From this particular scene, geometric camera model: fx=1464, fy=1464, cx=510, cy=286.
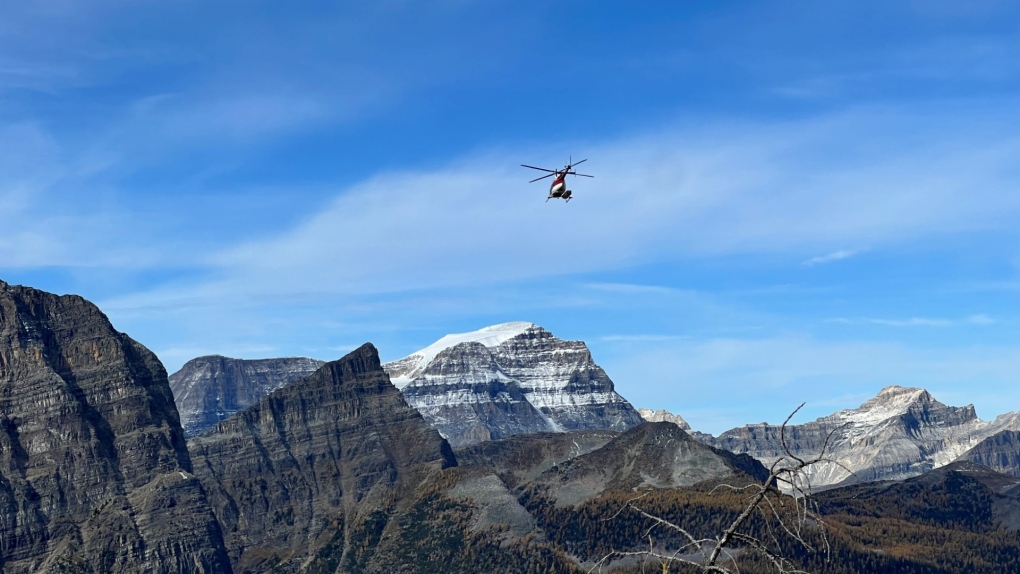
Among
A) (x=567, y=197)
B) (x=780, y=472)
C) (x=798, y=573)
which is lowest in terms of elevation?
(x=798, y=573)

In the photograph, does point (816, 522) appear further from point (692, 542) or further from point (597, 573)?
point (597, 573)

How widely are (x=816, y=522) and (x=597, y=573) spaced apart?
4.55 m

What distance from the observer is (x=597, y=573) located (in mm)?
29969

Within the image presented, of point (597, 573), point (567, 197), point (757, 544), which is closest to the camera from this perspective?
point (757, 544)

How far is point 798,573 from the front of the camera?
28750 mm

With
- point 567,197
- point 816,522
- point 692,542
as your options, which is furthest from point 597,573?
point 567,197

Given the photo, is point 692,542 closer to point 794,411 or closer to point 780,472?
point 780,472

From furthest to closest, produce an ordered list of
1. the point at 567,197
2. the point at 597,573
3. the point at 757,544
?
1. the point at 567,197
2. the point at 597,573
3. the point at 757,544

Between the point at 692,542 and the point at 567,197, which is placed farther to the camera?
the point at 567,197

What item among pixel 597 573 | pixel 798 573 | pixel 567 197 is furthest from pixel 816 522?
pixel 567 197

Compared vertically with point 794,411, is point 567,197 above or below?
above

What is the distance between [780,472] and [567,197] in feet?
431

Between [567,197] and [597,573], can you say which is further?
[567,197]

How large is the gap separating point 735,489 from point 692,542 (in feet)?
12.1
